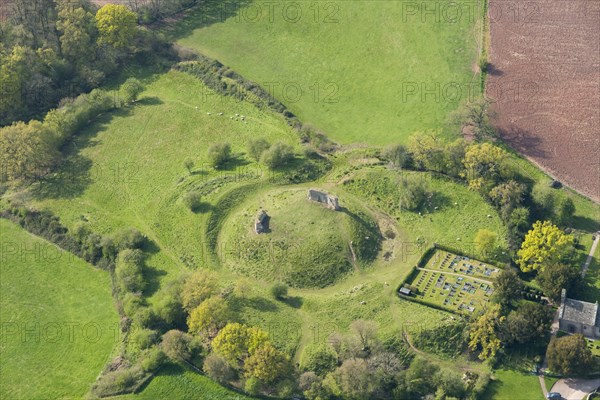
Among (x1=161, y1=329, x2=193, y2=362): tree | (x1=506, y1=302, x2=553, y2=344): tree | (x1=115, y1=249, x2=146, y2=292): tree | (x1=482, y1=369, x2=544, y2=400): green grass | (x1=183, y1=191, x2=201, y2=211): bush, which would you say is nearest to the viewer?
(x1=482, y1=369, x2=544, y2=400): green grass

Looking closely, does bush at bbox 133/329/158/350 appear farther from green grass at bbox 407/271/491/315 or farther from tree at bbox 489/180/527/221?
tree at bbox 489/180/527/221

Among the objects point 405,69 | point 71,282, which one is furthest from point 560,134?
point 71,282

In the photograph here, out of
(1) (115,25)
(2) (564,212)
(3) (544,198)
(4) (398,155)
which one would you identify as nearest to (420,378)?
(3) (544,198)

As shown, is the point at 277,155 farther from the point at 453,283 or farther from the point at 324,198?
the point at 453,283

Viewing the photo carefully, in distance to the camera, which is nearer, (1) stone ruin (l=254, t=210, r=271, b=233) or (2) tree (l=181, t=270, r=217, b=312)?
(2) tree (l=181, t=270, r=217, b=312)

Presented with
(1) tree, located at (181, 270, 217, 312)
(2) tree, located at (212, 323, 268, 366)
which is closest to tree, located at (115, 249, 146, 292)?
(1) tree, located at (181, 270, 217, 312)
